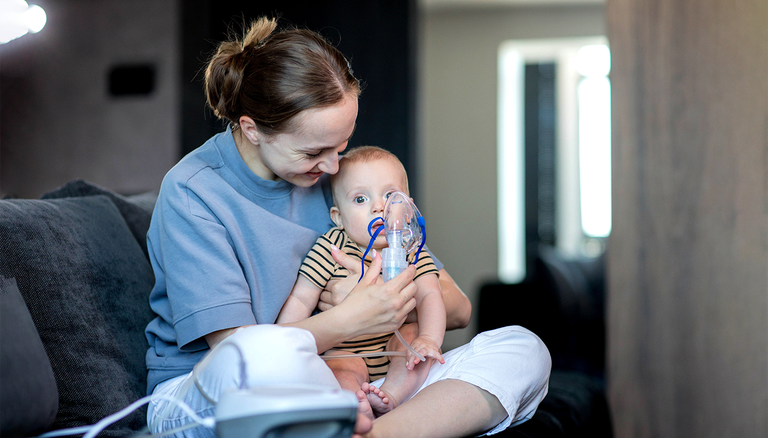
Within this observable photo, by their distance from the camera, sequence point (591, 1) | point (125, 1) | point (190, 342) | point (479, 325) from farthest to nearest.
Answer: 1. point (591, 1)
2. point (479, 325)
3. point (125, 1)
4. point (190, 342)

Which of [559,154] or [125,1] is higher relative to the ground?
[125,1]

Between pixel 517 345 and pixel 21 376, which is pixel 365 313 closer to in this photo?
pixel 517 345

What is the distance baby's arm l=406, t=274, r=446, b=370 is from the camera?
1.20 m

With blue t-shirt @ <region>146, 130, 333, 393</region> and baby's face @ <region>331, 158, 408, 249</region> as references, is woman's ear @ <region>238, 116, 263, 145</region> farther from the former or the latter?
baby's face @ <region>331, 158, 408, 249</region>

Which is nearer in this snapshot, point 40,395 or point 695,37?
point 40,395

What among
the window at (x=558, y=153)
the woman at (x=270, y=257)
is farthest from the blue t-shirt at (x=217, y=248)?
the window at (x=558, y=153)

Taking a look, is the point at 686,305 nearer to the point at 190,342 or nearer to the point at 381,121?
the point at 190,342

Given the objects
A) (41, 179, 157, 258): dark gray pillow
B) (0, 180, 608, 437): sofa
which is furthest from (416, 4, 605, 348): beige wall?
(0, 180, 608, 437): sofa

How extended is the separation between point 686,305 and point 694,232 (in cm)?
25

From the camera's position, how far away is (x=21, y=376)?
964 mm

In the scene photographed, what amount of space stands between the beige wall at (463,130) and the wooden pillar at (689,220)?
341cm

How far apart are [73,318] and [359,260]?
1.89ft

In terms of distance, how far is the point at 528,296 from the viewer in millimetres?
3746

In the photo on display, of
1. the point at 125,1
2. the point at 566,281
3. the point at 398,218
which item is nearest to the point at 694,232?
the point at 398,218
